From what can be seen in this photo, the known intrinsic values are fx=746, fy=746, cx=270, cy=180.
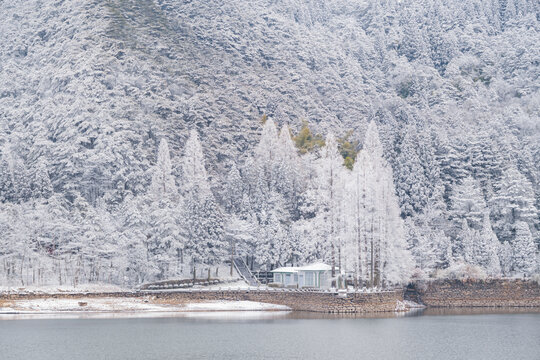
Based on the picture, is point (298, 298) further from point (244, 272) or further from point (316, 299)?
point (244, 272)

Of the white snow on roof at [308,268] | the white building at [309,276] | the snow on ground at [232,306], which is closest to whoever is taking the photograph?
the snow on ground at [232,306]

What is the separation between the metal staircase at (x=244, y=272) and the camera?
334 ft

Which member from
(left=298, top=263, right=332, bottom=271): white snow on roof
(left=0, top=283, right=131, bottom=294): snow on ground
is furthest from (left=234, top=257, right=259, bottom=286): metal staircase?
(left=0, top=283, right=131, bottom=294): snow on ground

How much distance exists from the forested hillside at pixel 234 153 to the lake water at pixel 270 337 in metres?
17.6

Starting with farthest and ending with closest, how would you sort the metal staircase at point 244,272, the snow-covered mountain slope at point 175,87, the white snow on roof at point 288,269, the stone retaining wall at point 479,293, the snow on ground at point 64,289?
the snow-covered mountain slope at point 175,87 → the metal staircase at point 244,272 → the white snow on roof at point 288,269 → the stone retaining wall at point 479,293 → the snow on ground at point 64,289

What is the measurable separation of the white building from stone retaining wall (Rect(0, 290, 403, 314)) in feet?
18.6

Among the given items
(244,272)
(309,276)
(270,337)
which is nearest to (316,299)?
(309,276)

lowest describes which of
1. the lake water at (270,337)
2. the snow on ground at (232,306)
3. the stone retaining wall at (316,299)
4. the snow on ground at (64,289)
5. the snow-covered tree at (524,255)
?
the lake water at (270,337)

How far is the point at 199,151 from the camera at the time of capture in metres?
127

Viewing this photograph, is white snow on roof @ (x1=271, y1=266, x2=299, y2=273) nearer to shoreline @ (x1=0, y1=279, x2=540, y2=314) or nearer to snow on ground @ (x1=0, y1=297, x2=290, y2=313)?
shoreline @ (x1=0, y1=279, x2=540, y2=314)

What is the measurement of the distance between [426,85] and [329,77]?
81.9ft

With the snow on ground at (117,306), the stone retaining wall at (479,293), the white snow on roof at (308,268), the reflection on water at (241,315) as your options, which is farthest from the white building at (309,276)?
the stone retaining wall at (479,293)

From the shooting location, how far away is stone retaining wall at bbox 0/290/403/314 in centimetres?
8075

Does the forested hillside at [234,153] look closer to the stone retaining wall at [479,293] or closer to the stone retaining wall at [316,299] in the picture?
the stone retaining wall at [479,293]
